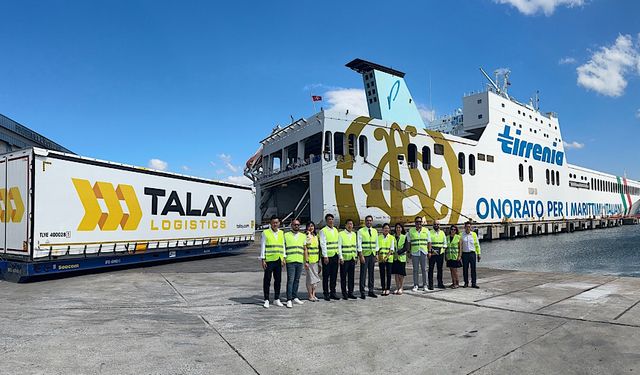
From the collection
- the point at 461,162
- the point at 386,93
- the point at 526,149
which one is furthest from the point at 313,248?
the point at 526,149

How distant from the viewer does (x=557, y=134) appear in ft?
139

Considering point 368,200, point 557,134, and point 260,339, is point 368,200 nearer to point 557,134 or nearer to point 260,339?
point 260,339

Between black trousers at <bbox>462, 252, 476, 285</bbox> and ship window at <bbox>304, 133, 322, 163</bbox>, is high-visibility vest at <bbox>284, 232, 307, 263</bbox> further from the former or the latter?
ship window at <bbox>304, 133, 322, 163</bbox>

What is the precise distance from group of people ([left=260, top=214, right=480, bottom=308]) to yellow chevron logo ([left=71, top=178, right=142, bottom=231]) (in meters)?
6.14

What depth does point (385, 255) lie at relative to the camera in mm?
9883

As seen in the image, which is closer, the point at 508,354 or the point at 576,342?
the point at 508,354

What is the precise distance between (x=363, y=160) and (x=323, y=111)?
3.46m

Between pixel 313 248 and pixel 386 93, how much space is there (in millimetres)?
20363

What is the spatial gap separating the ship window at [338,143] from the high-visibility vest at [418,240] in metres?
12.3

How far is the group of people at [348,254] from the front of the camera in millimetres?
8453

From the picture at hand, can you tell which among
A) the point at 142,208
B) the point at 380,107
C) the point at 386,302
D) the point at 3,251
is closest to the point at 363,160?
the point at 380,107

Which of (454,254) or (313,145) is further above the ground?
(313,145)

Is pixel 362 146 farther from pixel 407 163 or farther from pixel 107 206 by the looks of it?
pixel 107 206

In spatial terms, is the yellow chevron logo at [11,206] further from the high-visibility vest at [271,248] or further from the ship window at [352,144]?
the ship window at [352,144]
